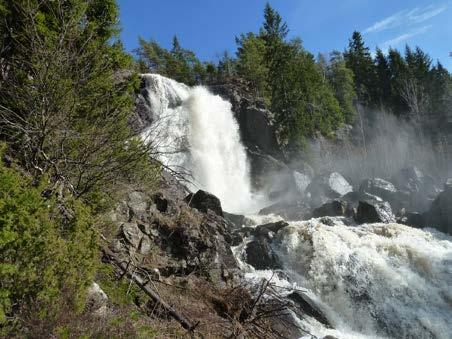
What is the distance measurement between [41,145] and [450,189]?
24109mm

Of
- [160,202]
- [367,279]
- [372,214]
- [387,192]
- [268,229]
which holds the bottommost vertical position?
[160,202]

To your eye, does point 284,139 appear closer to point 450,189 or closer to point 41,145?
point 450,189

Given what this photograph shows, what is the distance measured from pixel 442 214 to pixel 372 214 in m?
4.35

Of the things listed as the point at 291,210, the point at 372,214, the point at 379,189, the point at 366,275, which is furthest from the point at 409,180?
the point at 366,275

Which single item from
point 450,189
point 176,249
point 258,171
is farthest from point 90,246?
point 258,171

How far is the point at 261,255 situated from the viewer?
48.5 ft

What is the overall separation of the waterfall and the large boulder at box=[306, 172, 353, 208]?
4.40m

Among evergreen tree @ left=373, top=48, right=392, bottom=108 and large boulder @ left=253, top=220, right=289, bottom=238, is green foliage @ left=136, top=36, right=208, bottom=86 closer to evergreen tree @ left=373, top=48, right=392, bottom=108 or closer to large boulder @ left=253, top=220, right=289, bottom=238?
evergreen tree @ left=373, top=48, right=392, bottom=108

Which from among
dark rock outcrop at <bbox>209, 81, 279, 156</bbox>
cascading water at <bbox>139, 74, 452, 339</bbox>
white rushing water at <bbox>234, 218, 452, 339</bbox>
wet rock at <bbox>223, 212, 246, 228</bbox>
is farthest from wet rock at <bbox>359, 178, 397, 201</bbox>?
wet rock at <bbox>223, 212, 246, 228</bbox>

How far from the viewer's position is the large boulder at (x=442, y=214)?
21828 millimetres

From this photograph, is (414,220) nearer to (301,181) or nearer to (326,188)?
(326,188)

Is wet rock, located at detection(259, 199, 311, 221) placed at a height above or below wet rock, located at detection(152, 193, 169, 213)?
above

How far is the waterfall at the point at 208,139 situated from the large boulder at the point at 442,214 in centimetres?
1168

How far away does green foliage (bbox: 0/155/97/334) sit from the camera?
3.80 metres
